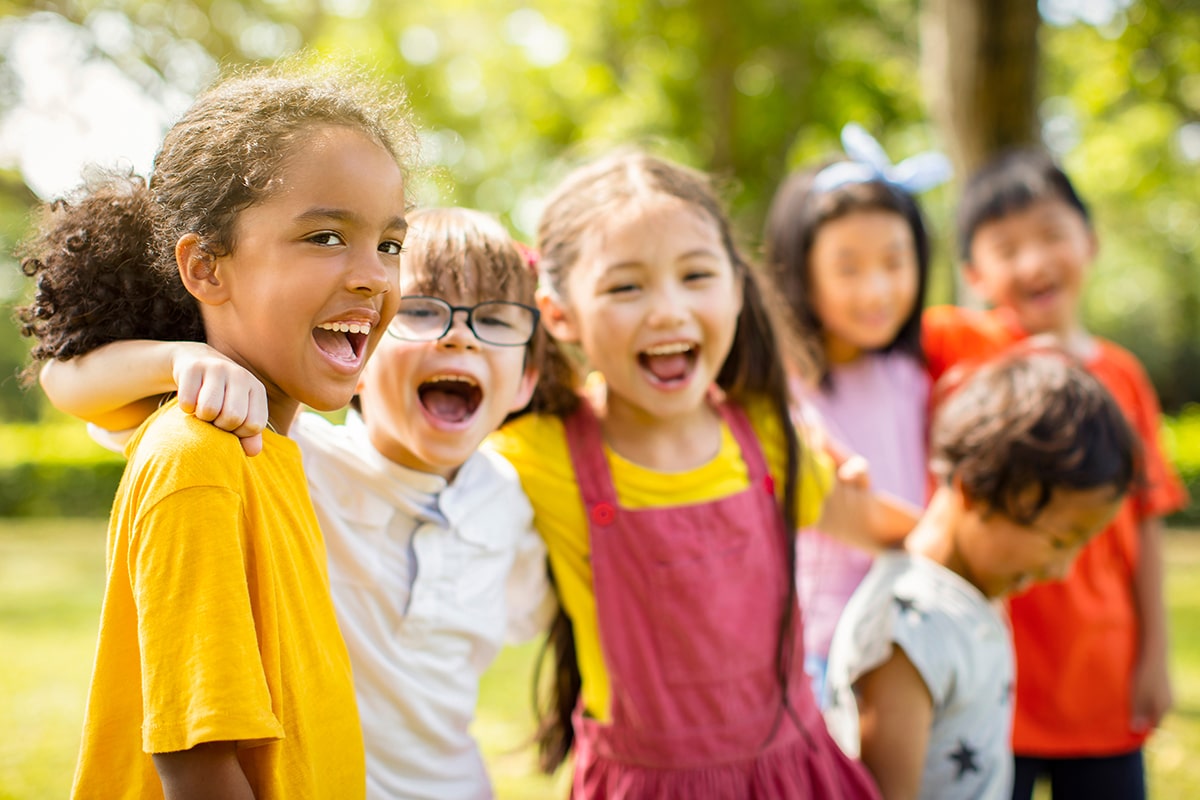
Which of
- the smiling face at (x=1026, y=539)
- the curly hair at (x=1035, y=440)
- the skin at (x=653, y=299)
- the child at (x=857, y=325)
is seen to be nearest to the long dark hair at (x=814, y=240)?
the child at (x=857, y=325)

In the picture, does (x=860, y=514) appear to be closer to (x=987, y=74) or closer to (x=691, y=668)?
(x=691, y=668)

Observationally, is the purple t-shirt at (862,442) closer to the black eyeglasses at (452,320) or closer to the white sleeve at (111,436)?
the black eyeglasses at (452,320)

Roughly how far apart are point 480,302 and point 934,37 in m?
5.02

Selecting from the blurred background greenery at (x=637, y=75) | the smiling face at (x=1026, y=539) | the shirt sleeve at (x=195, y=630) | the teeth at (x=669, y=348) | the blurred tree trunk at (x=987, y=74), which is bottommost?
the smiling face at (x=1026, y=539)

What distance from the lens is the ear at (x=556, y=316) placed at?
222 cm

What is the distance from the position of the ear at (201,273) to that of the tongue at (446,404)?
610 millimetres

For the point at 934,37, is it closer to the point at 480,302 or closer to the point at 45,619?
Result: the point at 480,302

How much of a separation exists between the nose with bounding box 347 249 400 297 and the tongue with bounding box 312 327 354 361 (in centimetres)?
9

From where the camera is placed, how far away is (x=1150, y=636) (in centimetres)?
308

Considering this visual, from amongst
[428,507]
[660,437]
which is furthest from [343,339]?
[660,437]

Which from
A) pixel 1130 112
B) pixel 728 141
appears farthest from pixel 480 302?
pixel 1130 112

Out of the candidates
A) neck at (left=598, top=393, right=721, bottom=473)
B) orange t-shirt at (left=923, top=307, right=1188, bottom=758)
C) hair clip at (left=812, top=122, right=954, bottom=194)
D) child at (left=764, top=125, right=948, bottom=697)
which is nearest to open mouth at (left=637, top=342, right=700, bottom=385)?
neck at (left=598, top=393, right=721, bottom=473)

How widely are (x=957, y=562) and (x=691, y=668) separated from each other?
75cm

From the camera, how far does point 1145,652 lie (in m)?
3.05
